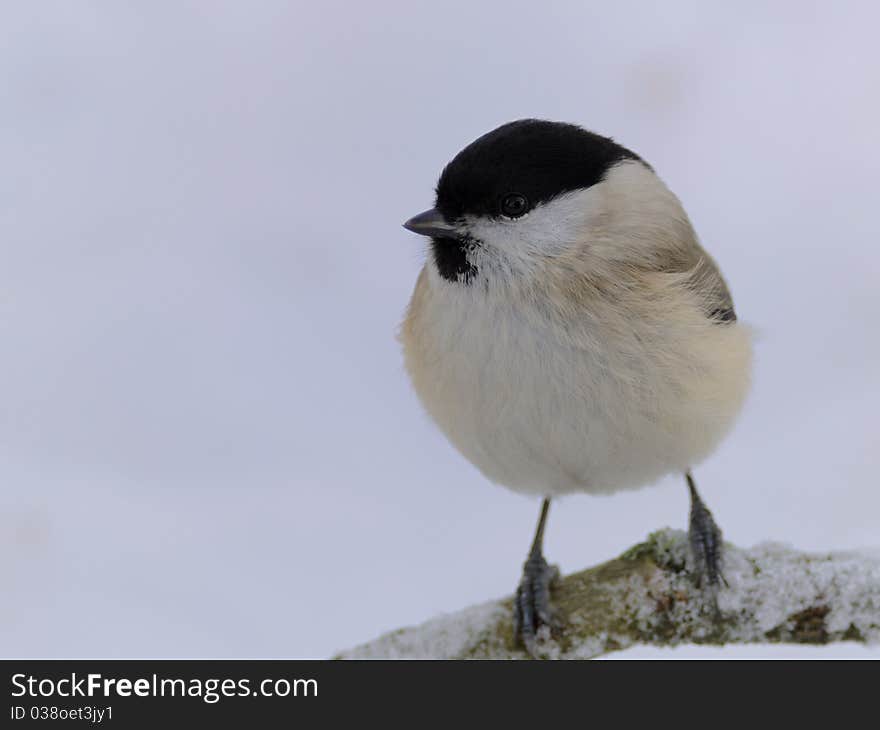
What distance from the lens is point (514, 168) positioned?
195 centimetres

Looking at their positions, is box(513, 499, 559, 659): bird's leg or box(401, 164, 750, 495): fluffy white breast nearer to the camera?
box(401, 164, 750, 495): fluffy white breast

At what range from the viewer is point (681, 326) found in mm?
2059

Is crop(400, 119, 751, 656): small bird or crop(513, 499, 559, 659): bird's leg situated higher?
crop(400, 119, 751, 656): small bird

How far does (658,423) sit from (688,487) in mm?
460

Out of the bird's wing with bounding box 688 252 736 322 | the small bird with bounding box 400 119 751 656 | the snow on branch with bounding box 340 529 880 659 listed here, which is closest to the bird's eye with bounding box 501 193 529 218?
the small bird with bounding box 400 119 751 656

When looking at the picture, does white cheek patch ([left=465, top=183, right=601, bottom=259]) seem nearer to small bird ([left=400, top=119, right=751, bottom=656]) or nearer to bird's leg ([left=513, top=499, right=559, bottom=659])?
small bird ([left=400, top=119, right=751, bottom=656])

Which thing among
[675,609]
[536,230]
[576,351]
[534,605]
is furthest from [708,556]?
[536,230]

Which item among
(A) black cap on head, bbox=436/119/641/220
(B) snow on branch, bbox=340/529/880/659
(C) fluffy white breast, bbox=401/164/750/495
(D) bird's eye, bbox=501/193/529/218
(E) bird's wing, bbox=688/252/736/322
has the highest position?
(A) black cap on head, bbox=436/119/641/220

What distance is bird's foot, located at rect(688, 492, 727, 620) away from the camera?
206cm

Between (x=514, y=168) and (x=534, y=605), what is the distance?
0.82 metres

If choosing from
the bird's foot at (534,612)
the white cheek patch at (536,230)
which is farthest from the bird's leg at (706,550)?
the white cheek patch at (536,230)

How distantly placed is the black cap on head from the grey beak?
0.07 ft
